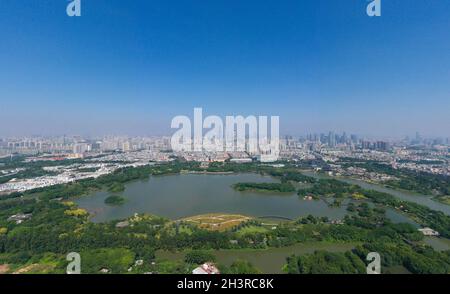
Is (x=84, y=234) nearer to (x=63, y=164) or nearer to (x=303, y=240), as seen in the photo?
(x=303, y=240)

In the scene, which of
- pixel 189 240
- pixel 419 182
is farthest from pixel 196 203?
pixel 419 182

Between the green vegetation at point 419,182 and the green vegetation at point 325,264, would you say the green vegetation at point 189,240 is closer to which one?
the green vegetation at point 325,264

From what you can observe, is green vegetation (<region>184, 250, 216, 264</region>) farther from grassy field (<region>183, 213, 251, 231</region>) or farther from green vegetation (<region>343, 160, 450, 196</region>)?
green vegetation (<region>343, 160, 450, 196</region>)

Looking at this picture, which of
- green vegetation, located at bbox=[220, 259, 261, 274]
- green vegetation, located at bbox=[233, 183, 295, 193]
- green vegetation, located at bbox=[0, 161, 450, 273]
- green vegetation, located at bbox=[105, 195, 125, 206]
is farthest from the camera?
green vegetation, located at bbox=[233, 183, 295, 193]

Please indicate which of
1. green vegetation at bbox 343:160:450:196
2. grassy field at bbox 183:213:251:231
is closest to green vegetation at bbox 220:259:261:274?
grassy field at bbox 183:213:251:231

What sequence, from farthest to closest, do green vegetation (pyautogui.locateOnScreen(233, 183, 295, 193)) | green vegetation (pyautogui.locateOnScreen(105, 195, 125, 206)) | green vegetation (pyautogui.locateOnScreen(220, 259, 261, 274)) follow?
green vegetation (pyautogui.locateOnScreen(233, 183, 295, 193)) < green vegetation (pyautogui.locateOnScreen(105, 195, 125, 206)) < green vegetation (pyautogui.locateOnScreen(220, 259, 261, 274))

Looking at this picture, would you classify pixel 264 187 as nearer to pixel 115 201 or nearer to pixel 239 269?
pixel 115 201
